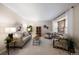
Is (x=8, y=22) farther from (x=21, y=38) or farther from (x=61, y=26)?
(x=61, y=26)

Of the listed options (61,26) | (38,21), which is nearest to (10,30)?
(38,21)

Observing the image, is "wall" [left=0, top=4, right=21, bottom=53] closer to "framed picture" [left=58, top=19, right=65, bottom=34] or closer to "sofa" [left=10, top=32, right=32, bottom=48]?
"sofa" [left=10, top=32, right=32, bottom=48]

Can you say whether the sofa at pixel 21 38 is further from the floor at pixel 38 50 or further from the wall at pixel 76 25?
the wall at pixel 76 25

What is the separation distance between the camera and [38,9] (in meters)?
2.64

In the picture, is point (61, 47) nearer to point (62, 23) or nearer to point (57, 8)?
point (62, 23)

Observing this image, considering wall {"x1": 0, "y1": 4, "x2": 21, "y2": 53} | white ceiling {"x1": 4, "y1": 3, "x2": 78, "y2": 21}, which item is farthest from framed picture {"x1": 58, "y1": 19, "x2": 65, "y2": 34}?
wall {"x1": 0, "y1": 4, "x2": 21, "y2": 53}

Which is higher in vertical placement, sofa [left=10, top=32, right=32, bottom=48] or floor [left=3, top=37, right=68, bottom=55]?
sofa [left=10, top=32, right=32, bottom=48]

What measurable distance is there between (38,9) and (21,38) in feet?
3.12

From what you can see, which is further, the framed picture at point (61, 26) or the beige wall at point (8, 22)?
the framed picture at point (61, 26)

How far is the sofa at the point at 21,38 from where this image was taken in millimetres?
2668

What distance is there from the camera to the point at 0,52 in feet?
8.38

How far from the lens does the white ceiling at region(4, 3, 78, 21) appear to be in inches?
Answer: 99.4

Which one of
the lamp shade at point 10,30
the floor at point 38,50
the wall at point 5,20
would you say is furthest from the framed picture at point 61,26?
the lamp shade at point 10,30
